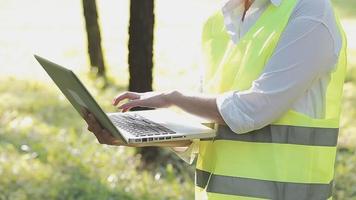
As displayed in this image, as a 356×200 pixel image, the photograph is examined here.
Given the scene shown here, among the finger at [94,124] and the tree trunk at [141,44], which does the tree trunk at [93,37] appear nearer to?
the tree trunk at [141,44]

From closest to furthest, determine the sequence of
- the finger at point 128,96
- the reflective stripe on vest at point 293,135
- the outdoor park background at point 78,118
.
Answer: the reflective stripe on vest at point 293,135 → the finger at point 128,96 → the outdoor park background at point 78,118

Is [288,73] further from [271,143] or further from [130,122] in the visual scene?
[130,122]

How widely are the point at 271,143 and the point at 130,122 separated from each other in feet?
1.35

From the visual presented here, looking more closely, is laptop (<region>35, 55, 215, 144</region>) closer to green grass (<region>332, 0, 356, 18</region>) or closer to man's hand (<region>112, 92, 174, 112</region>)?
man's hand (<region>112, 92, 174, 112</region>)

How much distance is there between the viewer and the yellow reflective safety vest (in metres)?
2.02

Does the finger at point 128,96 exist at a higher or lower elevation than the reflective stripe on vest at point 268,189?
higher

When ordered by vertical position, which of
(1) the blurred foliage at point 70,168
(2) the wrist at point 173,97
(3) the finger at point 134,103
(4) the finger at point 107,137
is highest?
(2) the wrist at point 173,97

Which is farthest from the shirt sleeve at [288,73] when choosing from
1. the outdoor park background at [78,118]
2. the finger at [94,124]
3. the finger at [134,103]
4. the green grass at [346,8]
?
the green grass at [346,8]

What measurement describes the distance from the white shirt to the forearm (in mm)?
27

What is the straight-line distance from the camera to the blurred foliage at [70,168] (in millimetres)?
4812

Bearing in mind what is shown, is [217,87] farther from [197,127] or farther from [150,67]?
[150,67]

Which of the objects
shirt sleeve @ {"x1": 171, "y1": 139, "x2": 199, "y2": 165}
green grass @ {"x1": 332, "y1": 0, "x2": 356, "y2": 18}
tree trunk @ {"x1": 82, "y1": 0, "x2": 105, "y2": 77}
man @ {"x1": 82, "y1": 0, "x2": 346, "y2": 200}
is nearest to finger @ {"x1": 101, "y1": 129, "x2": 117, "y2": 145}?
man @ {"x1": 82, "y1": 0, "x2": 346, "y2": 200}

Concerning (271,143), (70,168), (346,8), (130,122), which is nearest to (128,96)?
(130,122)

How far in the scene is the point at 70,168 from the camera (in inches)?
203
